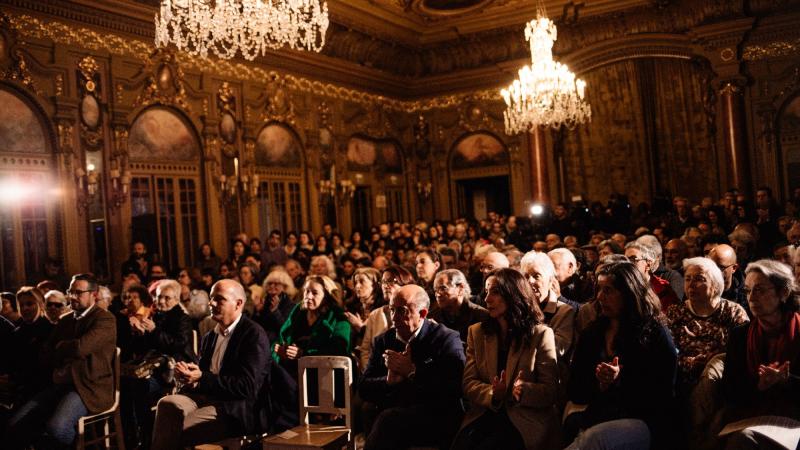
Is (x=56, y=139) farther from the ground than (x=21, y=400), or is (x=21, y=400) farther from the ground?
(x=56, y=139)

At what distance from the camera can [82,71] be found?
9945mm

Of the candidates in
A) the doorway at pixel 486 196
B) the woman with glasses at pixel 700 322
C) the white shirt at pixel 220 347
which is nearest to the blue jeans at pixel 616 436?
the woman with glasses at pixel 700 322

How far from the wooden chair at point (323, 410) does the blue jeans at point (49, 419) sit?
1666 millimetres

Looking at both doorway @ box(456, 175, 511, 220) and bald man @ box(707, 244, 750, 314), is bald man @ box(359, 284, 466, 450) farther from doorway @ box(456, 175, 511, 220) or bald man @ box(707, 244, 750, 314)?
doorway @ box(456, 175, 511, 220)

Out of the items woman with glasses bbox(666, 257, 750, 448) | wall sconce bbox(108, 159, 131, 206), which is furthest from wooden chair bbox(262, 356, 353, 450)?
wall sconce bbox(108, 159, 131, 206)

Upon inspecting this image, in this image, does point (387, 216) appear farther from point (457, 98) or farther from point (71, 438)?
point (71, 438)

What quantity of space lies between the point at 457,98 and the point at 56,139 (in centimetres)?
943

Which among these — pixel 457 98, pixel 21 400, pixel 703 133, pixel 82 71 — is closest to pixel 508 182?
pixel 457 98

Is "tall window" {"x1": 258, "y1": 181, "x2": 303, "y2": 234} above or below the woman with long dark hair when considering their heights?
above

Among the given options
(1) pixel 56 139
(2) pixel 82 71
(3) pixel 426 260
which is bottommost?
(3) pixel 426 260

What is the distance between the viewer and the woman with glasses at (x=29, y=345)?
17.5 ft

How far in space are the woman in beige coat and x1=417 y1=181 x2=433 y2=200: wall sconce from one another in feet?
43.2

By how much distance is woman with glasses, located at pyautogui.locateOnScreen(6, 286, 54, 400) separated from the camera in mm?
5324

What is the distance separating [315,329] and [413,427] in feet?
5.07
